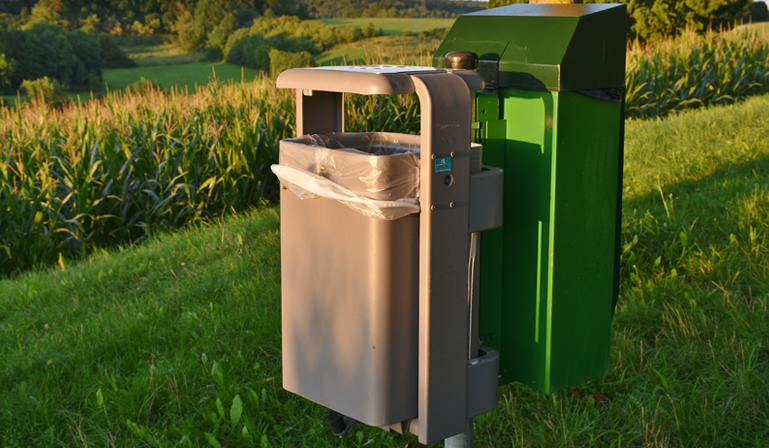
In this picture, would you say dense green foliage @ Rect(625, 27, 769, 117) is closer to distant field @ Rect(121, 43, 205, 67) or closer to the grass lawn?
the grass lawn

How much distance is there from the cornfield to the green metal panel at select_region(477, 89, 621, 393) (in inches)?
206

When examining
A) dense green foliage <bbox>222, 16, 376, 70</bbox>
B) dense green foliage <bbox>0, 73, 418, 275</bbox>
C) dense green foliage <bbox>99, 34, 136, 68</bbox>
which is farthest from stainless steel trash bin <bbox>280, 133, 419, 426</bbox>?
dense green foliage <bbox>99, 34, 136, 68</bbox>

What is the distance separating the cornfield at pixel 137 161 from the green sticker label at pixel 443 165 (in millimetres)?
5436

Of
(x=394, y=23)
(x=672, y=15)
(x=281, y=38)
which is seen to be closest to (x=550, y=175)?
(x=672, y=15)

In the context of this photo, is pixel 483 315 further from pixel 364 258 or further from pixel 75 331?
pixel 75 331

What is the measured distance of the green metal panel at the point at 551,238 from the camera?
6.47 ft

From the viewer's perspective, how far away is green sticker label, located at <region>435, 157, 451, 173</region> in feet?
5.77

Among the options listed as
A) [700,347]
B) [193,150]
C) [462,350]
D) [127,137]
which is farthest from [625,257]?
[127,137]

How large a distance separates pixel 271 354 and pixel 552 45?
210 centimetres

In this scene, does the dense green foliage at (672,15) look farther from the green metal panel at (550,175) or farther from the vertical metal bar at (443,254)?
the vertical metal bar at (443,254)

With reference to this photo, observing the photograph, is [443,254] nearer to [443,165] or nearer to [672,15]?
[443,165]

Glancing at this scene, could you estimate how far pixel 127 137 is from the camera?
772cm

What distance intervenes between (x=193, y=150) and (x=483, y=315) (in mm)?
5902

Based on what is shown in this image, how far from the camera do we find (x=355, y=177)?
1.84 metres
